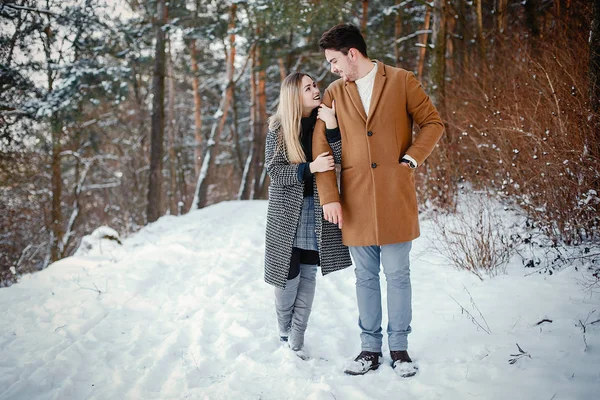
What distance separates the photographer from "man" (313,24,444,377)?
2225 millimetres

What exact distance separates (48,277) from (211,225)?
3.27m

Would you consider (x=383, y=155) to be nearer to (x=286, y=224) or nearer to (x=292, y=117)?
(x=292, y=117)

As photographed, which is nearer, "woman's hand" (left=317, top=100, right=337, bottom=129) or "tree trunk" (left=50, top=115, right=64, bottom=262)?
"woman's hand" (left=317, top=100, right=337, bottom=129)

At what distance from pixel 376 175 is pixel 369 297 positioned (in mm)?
760

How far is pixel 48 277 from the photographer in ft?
16.0

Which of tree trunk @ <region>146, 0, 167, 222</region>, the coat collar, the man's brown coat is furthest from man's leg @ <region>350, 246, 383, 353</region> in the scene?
tree trunk @ <region>146, 0, 167, 222</region>

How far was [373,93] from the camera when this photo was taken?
2.25 m

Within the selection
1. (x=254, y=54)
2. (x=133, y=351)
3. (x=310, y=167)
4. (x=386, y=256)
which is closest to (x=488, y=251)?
(x=386, y=256)

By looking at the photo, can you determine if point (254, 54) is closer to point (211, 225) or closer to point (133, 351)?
point (211, 225)

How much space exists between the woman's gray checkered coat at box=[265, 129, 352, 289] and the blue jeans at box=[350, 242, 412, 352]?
155 mm

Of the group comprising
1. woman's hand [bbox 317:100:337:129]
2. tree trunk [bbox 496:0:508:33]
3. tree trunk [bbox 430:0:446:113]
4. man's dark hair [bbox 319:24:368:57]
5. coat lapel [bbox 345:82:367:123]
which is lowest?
woman's hand [bbox 317:100:337:129]

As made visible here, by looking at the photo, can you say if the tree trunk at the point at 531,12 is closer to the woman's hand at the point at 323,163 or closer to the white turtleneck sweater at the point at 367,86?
the white turtleneck sweater at the point at 367,86

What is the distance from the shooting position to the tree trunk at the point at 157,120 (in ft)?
30.6

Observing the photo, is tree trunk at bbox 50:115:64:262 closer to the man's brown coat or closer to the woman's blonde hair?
the woman's blonde hair
